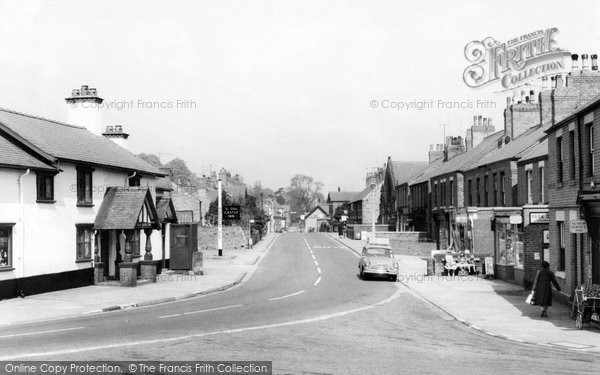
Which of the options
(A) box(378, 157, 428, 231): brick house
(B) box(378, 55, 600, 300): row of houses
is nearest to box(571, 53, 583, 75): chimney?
(B) box(378, 55, 600, 300): row of houses

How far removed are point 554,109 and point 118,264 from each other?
2052cm

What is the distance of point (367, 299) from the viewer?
2308 cm

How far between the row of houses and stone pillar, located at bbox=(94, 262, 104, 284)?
18.3 metres

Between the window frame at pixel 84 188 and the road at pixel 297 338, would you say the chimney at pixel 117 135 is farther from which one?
the road at pixel 297 338

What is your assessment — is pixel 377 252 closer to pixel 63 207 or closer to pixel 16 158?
pixel 63 207

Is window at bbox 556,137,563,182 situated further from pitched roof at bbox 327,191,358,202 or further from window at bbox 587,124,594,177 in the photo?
pitched roof at bbox 327,191,358,202

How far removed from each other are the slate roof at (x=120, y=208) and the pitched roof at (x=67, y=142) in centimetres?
140

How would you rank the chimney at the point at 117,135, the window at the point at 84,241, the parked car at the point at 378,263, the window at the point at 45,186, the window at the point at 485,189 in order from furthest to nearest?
the window at the point at 485,189 → the chimney at the point at 117,135 → the parked car at the point at 378,263 → the window at the point at 84,241 → the window at the point at 45,186

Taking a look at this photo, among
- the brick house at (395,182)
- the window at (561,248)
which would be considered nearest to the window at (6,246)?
the window at (561,248)

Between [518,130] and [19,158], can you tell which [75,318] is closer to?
[19,158]

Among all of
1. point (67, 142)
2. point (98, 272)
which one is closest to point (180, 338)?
point (98, 272)

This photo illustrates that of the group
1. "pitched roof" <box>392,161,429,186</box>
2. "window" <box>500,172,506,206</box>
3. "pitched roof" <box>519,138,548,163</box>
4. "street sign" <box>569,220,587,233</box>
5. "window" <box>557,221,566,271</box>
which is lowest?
"window" <box>557,221,566,271</box>

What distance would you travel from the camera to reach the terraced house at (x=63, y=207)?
2222cm

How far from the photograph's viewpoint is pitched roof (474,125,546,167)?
35.0 meters
